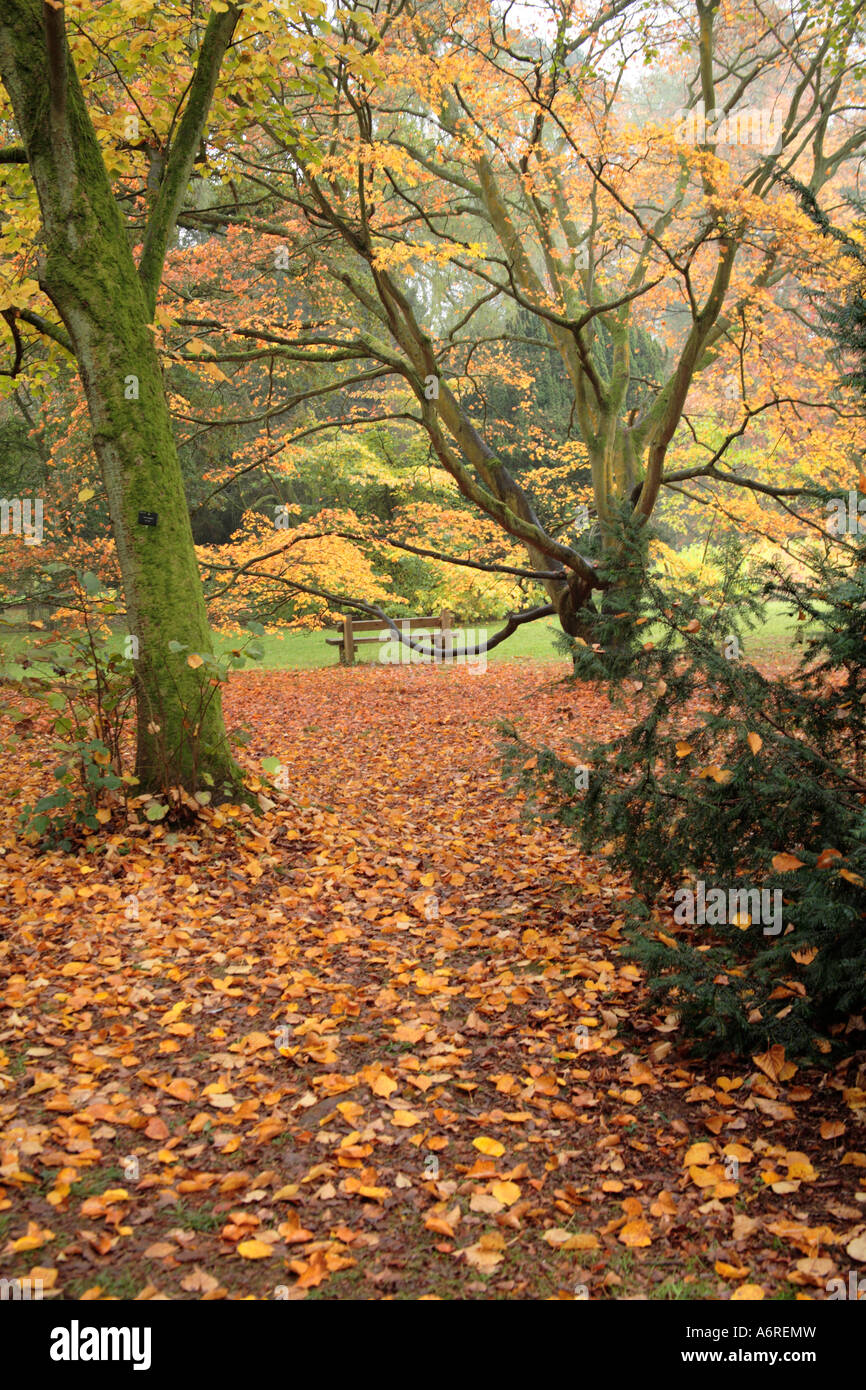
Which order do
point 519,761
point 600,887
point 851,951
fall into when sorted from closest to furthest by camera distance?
point 851,951 < point 519,761 < point 600,887

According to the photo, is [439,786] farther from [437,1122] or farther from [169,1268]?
[169,1268]

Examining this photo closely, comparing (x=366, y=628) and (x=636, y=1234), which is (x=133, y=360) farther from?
(x=366, y=628)

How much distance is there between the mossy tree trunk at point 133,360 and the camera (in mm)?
5266

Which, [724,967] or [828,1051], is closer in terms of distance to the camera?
[828,1051]

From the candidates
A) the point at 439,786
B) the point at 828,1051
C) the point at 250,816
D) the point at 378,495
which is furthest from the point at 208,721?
the point at 378,495

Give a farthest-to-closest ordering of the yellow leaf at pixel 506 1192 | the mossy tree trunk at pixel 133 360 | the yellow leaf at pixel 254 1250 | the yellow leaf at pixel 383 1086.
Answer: the mossy tree trunk at pixel 133 360, the yellow leaf at pixel 383 1086, the yellow leaf at pixel 506 1192, the yellow leaf at pixel 254 1250

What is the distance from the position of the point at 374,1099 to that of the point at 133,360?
4.57 m

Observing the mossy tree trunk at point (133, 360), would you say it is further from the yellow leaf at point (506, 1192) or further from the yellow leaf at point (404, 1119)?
the yellow leaf at point (506, 1192)

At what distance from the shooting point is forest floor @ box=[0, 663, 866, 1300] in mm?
2371

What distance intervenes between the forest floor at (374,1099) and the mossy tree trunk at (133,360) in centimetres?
85

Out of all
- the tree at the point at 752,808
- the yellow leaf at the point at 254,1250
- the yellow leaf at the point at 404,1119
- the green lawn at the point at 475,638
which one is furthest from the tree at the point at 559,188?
the green lawn at the point at 475,638

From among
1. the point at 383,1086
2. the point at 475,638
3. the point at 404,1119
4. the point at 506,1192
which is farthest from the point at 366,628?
the point at 506,1192

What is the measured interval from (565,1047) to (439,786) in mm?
4067

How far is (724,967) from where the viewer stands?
3314mm
